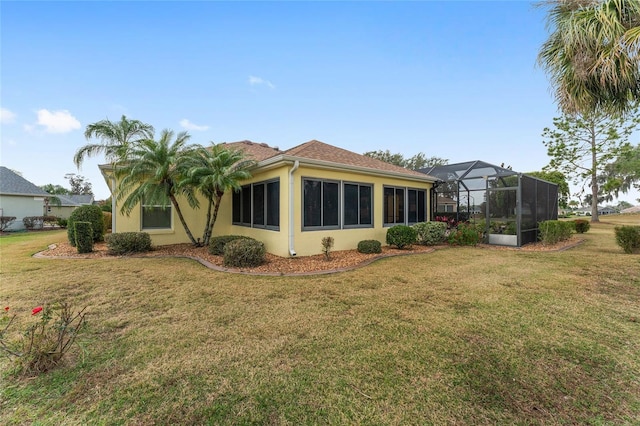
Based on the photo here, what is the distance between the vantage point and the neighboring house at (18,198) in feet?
60.7

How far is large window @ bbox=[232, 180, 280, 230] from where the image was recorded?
8.47m

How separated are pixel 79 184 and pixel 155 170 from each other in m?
61.4

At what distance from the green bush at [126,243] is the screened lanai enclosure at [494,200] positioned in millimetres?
12388

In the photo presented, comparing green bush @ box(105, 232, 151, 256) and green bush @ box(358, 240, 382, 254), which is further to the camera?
green bush @ box(358, 240, 382, 254)

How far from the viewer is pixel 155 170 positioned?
8.46 metres

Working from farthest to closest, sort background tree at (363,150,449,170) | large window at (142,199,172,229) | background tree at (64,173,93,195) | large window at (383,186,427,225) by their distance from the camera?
background tree at (64,173,93,195), background tree at (363,150,449,170), large window at (383,186,427,225), large window at (142,199,172,229)

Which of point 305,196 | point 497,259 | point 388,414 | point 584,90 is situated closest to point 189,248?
point 305,196

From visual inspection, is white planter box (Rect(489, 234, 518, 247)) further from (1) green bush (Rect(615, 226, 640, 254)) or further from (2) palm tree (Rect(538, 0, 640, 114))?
(2) palm tree (Rect(538, 0, 640, 114))

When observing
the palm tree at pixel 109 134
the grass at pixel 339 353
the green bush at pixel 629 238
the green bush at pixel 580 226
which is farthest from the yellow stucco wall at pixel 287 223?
the green bush at pixel 580 226

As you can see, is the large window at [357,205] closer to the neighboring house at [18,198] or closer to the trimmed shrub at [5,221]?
the trimmed shrub at [5,221]

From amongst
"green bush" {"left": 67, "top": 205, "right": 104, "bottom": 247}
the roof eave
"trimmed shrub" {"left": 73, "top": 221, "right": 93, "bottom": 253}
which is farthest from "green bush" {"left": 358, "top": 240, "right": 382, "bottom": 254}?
"green bush" {"left": 67, "top": 205, "right": 104, "bottom": 247}

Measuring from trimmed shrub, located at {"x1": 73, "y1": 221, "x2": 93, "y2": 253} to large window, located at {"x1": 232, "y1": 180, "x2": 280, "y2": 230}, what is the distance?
15.6 feet

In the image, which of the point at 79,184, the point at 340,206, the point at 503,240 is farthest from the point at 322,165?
the point at 79,184

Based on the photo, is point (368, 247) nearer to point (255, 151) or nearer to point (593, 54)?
point (593, 54)
